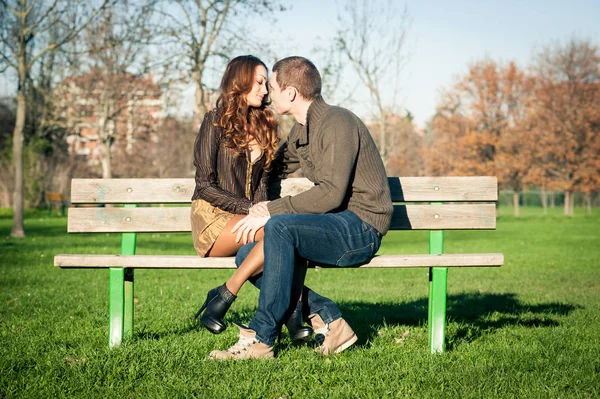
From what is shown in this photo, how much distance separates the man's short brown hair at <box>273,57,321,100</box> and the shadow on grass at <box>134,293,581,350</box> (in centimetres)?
169

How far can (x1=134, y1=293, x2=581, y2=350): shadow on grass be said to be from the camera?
4.79 meters

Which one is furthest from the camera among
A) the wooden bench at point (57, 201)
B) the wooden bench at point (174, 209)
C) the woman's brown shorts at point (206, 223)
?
the wooden bench at point (57, 201)

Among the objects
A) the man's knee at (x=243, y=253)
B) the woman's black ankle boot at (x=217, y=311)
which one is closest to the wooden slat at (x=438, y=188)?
the man's knee at (x=243, y=253)

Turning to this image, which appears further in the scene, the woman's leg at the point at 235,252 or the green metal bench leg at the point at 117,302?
the green metal bench leg at the point at 117,302

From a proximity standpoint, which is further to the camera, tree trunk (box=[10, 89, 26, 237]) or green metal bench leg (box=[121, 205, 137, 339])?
tree trunk (box=[10, 89, 26, 237])

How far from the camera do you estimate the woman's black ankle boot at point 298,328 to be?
390 cm

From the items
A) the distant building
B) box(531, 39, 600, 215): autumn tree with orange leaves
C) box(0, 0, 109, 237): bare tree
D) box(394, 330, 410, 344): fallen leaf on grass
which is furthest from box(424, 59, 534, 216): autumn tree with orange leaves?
box(394, 330, 410, 344): fallen leaf on grass

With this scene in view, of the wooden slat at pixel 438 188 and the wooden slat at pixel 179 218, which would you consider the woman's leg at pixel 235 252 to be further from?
the wooden slat at pixel 438 188

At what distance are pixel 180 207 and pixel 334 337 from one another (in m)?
1.34

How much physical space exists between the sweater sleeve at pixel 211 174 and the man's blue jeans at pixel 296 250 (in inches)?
20.2

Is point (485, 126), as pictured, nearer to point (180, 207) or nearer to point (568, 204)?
point (568, 204)

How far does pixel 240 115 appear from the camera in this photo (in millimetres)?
4246

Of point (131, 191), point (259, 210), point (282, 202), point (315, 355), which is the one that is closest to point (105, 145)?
point (131, 191)

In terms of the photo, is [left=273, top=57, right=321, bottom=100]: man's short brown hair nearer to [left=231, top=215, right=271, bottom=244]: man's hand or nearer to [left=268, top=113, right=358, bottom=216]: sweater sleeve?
[left=268, top=113, right=358, bottom=216]: sweater sleeve
